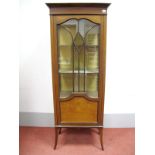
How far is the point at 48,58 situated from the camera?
2.96 m

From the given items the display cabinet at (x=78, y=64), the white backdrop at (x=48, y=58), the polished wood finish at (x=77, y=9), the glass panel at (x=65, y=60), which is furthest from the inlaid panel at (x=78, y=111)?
the polished wood finish at (x=77, y=9)

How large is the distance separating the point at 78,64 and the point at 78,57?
8 cm

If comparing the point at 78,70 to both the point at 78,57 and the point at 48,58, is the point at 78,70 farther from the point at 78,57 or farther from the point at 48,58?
the point at 48,58

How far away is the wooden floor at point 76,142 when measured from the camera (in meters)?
2.47

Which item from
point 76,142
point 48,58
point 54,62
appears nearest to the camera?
point 54,62

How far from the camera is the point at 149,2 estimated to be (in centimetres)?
136

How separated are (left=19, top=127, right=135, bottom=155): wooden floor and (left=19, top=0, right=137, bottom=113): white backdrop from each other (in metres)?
0.32

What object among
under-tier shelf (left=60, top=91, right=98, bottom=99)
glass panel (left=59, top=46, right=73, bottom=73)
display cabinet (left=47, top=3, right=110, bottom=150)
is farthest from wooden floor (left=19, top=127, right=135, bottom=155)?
glass panel (left=59, top=46, right=73, bottom=73)

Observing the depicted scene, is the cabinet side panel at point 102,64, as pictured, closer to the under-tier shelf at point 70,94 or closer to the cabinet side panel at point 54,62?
the under-tier shelf at point 70,94

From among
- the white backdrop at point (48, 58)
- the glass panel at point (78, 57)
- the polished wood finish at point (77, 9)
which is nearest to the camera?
the polished wood finish at point (77, 9)

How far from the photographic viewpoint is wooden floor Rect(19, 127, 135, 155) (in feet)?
8.09

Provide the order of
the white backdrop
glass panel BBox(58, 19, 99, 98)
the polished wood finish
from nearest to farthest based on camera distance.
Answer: the polished wood finish, glass panel BBox(58, 19, 99, 98), the white backdrop

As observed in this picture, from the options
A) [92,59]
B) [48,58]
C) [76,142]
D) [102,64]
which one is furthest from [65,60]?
[76,142]

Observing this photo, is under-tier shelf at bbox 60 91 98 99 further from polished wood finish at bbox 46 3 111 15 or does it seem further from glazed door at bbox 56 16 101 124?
polished wood finish at bbox 46 3 111 15
